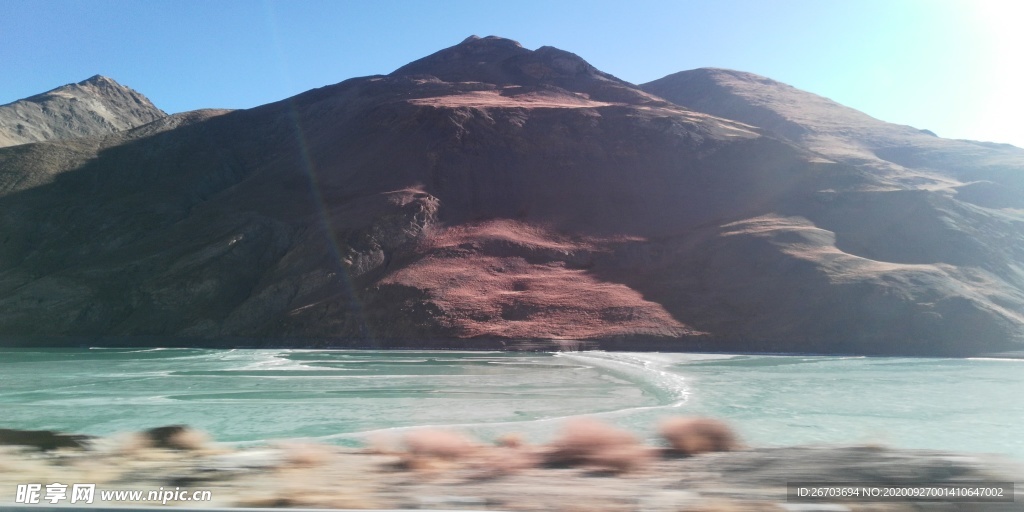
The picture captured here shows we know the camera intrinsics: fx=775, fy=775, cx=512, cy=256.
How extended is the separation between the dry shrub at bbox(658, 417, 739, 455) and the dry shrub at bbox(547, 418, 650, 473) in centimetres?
35

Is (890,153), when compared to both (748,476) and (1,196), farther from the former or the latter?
(748,476)

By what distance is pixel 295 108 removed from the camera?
11375 cm

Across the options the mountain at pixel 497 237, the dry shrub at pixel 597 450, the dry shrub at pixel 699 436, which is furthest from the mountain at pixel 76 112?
the dry shrub at pixel 699 436

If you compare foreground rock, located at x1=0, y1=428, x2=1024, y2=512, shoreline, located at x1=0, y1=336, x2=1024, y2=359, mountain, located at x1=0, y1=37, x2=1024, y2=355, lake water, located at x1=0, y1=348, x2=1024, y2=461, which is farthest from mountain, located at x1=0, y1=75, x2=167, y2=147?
foreground rock, located at x1=0, y1=428, x2=1024, y2=512

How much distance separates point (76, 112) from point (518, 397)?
13828 cm

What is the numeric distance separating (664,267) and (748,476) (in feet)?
207

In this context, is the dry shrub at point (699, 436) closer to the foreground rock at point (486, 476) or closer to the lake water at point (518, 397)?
the foreground rock at point (486, 476)

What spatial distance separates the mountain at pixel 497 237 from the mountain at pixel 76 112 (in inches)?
1212

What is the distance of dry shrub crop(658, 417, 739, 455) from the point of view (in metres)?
6.97

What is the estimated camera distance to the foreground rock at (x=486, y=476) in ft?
16.6

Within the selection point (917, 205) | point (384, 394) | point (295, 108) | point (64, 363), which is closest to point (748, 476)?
point (384, 394)

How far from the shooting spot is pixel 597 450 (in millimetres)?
6520

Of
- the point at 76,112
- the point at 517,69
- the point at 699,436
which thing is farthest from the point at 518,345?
the point at 76,112

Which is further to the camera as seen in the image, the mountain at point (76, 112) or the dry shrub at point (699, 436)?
the mountain at point (76, 112)
